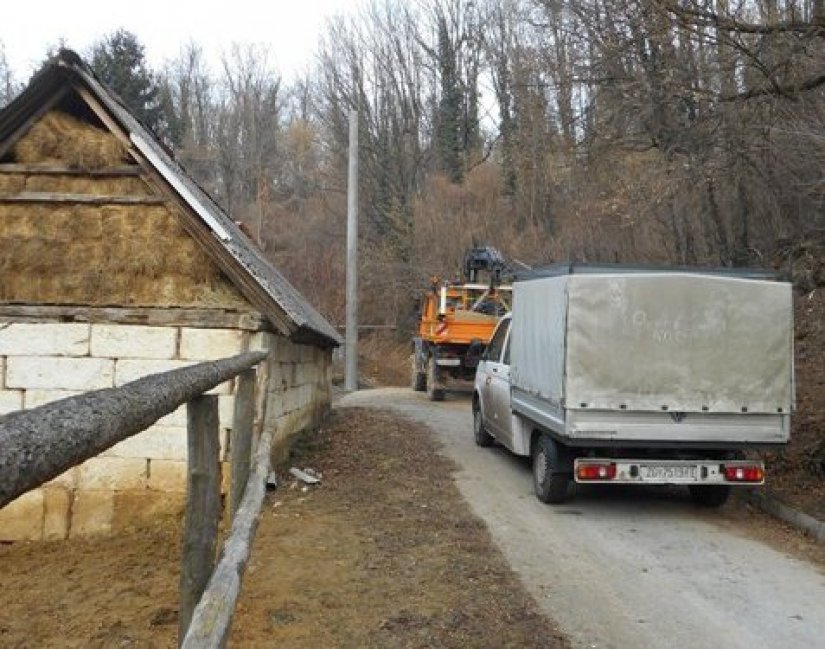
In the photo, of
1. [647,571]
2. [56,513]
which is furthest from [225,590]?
[56,513]

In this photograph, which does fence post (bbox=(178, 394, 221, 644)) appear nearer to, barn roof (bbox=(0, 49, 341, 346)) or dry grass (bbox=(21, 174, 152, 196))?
barn roof (bbox=(0, 49, 341, 346))

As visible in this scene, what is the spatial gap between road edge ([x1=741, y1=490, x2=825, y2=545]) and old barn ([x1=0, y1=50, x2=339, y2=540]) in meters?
5.33

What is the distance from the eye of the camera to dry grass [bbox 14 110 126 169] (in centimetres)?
932

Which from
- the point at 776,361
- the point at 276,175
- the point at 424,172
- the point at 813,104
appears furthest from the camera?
the point at 276,175

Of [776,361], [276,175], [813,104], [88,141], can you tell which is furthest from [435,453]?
[276,175]

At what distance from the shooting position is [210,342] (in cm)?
895

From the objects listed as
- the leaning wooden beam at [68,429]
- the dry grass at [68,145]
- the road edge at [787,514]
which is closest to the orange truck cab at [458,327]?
the road edge at [787,514]

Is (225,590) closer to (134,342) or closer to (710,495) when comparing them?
(134,342)

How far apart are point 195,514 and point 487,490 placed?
263 inches

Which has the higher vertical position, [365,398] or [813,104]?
[813,104]

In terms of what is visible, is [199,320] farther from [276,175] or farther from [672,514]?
[276,175]

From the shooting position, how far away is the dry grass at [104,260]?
9.08m

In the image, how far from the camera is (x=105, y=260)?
9172 mm

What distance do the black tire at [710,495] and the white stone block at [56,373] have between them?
650cm
